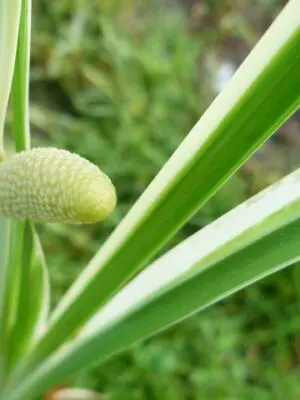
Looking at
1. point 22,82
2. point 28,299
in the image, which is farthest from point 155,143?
point 22,82

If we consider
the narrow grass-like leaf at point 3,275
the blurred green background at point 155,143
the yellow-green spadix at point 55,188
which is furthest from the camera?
the blurred green background at point 155,143

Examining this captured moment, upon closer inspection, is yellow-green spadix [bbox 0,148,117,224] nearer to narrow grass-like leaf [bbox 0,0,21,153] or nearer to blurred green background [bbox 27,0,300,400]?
narrow grass-like leaf [bbox 0,0,21,153]

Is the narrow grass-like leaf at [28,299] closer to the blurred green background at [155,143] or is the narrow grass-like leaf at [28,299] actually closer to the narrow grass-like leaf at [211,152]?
the narrow grass-like leaf at [211,152]

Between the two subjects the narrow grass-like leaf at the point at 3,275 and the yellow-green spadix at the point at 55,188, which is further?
the narrow grass-like leaf at the point at 3,275

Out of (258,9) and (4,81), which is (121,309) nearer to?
(4,81)

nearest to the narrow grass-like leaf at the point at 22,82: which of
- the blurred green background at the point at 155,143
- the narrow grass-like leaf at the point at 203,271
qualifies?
the narrow grass-like leaf at the point at 203,271

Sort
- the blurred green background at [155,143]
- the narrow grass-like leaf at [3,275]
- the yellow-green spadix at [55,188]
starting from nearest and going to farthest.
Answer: the yellow-green spadix at [55,188], the narrow grass-like leaf at [3,275], the blurred green background at [155,143]

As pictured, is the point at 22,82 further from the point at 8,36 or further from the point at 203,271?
the point at 203,271

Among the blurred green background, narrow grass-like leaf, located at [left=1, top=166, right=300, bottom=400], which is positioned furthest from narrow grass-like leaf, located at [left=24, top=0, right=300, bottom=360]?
the blurred green background
